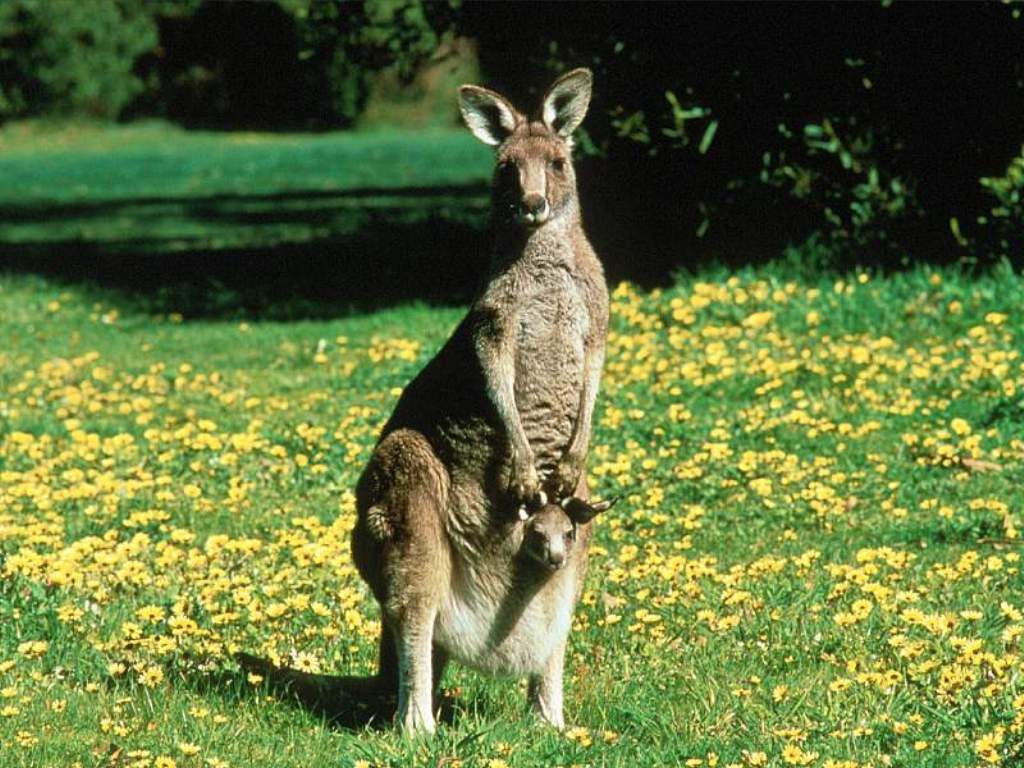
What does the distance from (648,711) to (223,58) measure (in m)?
52.2

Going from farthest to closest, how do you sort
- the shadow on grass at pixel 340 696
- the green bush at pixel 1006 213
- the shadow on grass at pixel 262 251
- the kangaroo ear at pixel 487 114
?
the shadow on grass at pixel 262 251
the green bush at pixel 1006 213
the shadow on grass at pixel 340 696
the kangaroo ear at pixel 487 114

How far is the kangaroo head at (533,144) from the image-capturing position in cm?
513

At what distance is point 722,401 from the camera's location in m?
9.83

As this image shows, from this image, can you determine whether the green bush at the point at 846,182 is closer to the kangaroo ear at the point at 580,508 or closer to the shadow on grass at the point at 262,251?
the shadow on grass at the point at 262,251

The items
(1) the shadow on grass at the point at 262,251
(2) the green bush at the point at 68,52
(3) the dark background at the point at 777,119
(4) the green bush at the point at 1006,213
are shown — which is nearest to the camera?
(4) the green bush at the point at 1006,213

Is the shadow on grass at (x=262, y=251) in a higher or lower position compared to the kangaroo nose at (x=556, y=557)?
lower

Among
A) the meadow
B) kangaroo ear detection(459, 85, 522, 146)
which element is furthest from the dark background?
kangaroo ear detection(459, 85, 522, 146)

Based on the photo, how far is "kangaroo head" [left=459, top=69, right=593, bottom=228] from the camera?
5.13 m

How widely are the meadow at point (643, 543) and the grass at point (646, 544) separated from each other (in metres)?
0.02

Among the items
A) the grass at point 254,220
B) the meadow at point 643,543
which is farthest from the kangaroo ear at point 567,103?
the grass at point 254,220

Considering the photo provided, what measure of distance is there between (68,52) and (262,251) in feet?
113

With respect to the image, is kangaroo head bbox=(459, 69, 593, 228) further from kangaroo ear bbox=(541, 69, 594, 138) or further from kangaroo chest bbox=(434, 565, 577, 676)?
kangaroo chest bbox=(434, 565, 577, 676)

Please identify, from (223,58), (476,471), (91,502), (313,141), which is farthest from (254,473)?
(223,58)

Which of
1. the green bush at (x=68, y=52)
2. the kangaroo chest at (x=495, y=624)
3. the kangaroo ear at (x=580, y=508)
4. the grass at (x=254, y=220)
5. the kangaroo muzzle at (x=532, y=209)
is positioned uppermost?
the kangaroo muzzle at (x=532, y=209)
